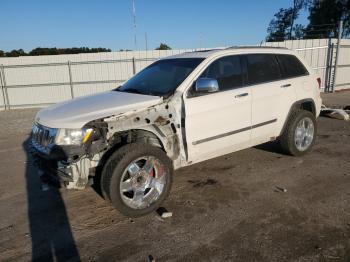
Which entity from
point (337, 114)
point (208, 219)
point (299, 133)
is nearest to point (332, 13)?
point (337, 114)

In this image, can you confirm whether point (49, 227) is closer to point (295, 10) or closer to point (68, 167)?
point (68, 167)

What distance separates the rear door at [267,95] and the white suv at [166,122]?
0.05 feet

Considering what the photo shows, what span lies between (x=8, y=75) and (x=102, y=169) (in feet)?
47.2

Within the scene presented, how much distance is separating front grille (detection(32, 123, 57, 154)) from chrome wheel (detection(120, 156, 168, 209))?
913 millimetres

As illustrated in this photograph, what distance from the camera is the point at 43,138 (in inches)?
146

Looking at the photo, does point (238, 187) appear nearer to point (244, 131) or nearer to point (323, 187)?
point (244, 131)

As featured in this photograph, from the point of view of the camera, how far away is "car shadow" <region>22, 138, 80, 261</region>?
10.2 ft

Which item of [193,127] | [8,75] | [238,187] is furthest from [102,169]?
[8,75]

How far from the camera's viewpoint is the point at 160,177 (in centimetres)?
387

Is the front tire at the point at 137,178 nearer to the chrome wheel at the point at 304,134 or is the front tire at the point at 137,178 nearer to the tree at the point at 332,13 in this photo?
the chrome wheel at the point at 304,134

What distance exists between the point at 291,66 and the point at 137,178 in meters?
3.44

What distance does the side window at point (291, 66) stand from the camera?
17.4 ft

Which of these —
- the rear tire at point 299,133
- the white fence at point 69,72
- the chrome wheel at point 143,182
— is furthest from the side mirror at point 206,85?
the white fence at point 69,72

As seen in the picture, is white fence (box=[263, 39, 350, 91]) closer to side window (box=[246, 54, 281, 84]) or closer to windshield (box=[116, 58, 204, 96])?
side window (box=[246, 54, 281, 84])
